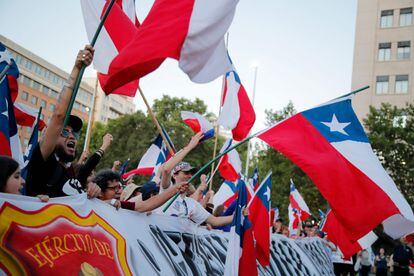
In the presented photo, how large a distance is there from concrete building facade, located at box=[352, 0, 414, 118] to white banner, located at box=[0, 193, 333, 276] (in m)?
38.6

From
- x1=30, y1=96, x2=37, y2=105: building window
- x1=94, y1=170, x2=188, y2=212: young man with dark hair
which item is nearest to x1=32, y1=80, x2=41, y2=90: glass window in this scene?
x1=30, y1=96, x2=37, y2=105: building window

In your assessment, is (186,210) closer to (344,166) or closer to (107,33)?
(344,166)

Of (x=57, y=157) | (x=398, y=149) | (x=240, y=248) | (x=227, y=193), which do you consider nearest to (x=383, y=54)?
(x=398, y=149)

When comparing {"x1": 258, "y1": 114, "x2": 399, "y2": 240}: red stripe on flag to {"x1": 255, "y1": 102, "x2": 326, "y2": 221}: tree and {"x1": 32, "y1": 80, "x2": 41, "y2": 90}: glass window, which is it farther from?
{"x1": 32, "y1": 80, "x2": 41, "y2": 90}: glass window

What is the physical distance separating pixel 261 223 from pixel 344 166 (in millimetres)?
1367

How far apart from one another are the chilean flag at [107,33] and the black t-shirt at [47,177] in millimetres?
1853

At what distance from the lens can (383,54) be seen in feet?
140

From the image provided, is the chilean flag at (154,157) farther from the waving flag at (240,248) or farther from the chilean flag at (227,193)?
the waving flag at (240,248)

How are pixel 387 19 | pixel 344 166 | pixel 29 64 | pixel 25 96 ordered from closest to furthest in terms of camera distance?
pixel 344 166
pixel 387 19
pixel 25 96
pixel 29 64

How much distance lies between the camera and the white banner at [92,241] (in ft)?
9.08

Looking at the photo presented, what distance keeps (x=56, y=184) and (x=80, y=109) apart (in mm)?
95631

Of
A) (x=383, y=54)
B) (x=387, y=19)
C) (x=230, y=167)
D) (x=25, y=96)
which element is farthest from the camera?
(x=25, y=96)

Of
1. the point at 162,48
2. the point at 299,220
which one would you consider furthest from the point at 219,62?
the point at 299,220

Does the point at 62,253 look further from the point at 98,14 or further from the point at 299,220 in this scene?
the point at 299,220
